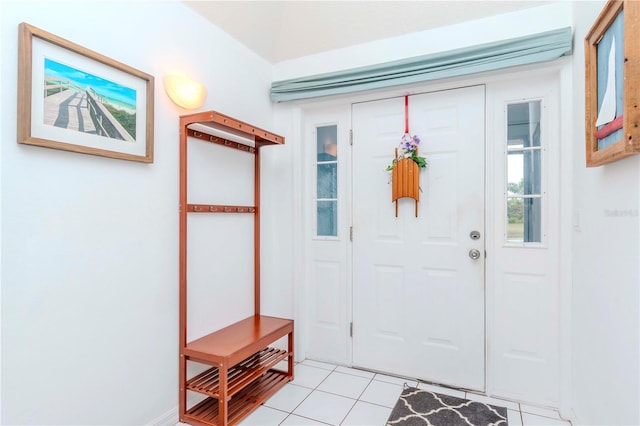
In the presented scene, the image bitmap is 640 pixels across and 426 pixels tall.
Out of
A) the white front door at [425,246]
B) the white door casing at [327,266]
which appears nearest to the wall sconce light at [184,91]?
the white door casing at [327,266]

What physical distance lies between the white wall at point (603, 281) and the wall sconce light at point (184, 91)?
202 cm

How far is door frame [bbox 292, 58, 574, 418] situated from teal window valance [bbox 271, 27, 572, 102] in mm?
79

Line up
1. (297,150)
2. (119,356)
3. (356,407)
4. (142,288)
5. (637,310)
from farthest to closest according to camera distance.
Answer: (297,150) < (356,407) < (142,288) < (119,356) < (637,310)

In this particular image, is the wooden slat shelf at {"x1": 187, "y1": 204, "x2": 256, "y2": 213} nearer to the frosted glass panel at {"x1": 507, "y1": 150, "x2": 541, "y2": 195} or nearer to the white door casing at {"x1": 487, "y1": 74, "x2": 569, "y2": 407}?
the white door casing at {"x1": 487, "y1": 74, "x2": 569, "y2": 407}

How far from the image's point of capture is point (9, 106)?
1301 mm

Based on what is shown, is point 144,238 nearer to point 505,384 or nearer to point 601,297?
point 601,297

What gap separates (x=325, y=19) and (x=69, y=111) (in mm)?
1766

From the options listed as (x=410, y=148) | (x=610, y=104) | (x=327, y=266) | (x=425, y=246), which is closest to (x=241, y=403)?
(x=327, y=266)

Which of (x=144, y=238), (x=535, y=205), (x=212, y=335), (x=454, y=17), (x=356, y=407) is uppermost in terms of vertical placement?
(x=454, y=17)

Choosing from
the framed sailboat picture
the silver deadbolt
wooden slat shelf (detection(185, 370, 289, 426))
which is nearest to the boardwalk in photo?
wooden slat shelf (detection(185, 370, 289, 426))

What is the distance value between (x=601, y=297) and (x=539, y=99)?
48.4 inches

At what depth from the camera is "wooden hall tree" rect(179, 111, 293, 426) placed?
1.89 meters

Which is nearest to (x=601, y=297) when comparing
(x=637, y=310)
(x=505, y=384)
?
(x=637, y=310)

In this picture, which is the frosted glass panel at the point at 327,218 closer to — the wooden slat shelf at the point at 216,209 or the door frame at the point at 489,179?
the door frame at the point at 489,179
